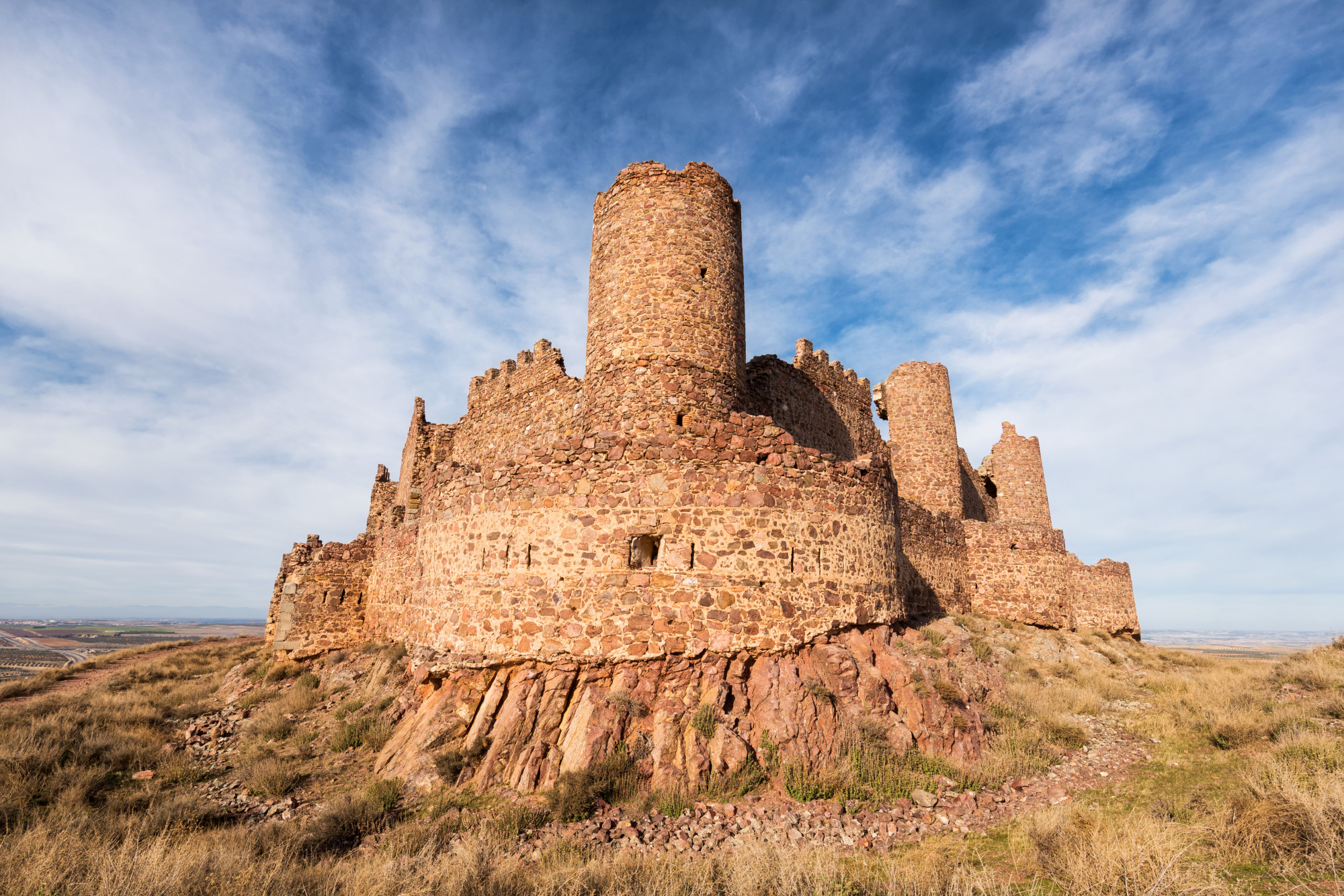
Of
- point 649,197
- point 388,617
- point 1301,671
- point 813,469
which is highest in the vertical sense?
point 649,197

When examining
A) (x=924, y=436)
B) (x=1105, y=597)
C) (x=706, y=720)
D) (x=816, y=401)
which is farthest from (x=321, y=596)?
(x=1105, y=597)

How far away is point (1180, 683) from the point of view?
45.7ft

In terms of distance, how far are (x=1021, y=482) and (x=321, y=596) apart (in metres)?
28.6

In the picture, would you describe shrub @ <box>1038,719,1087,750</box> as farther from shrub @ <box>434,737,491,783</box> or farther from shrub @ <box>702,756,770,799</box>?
shrub @ <box>434,737,491,783</box>

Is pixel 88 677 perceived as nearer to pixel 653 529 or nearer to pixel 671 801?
pixel 653 529

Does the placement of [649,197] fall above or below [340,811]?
above

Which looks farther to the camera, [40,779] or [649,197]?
[649,197]

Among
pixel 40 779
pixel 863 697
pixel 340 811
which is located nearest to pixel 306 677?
pixel 40 779

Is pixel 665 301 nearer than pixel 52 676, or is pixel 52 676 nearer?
pixel 665 301

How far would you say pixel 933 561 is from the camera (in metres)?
18.6

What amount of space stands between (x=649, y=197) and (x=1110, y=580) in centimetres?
2227

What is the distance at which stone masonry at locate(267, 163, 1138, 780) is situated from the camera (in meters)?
9.20

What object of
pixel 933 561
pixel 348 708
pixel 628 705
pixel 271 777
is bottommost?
pixel 271 777

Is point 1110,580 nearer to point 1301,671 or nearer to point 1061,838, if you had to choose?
point 1301,671
